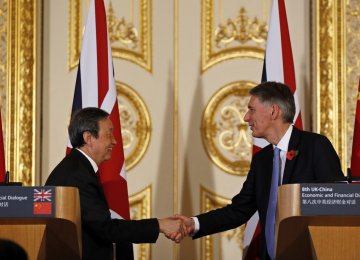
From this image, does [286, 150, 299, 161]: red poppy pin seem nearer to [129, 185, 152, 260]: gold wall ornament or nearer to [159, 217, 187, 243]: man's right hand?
[159, 217, 187, 243]: man's right hand

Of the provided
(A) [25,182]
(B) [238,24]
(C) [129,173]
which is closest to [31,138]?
(A) [25,182]

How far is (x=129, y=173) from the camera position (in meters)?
5.92

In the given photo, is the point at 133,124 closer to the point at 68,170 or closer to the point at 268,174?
the point at 268,174

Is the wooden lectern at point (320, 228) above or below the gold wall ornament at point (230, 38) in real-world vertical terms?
below

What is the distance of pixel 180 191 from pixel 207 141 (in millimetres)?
401

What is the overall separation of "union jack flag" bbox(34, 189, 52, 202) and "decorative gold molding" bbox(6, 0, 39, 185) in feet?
8.87

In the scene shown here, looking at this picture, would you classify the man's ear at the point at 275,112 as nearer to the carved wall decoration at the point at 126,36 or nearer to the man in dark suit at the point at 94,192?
the man in dark suit at the point at 94,192

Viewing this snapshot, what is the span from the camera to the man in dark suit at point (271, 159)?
4.01 metres

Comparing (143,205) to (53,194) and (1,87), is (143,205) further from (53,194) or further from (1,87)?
(53,194)

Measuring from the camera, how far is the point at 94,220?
146 inches

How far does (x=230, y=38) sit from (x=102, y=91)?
1.24 meters

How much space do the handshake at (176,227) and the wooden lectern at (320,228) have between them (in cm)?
121

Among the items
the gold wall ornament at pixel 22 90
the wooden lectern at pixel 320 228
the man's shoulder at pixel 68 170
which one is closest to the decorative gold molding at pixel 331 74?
the gold wall ornament at pixel 22 90

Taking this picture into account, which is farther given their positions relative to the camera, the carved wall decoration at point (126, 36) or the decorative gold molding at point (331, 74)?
the carved wall decoration at point (126, 36)
